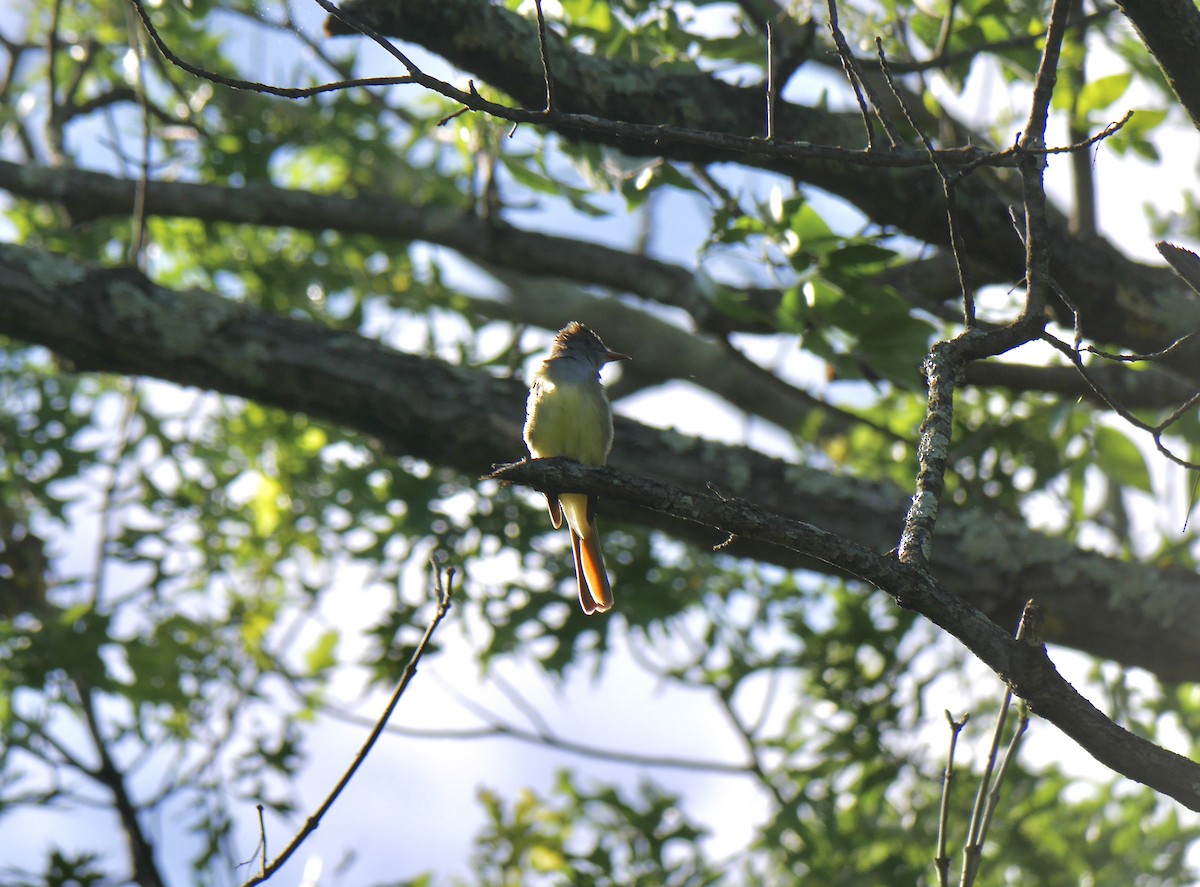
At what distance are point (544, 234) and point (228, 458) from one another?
6.77 feet

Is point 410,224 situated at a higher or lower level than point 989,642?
higher

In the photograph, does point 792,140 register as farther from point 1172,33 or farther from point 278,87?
point 278,87

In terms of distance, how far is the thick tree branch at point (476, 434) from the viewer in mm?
4332

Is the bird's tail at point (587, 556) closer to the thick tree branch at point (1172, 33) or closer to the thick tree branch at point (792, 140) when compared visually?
the thick tree branch at point (792, 140)

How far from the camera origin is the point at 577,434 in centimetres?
432

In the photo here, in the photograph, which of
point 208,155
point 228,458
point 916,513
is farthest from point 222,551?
point 916,513

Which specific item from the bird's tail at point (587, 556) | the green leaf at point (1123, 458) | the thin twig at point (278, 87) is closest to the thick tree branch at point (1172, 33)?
the green leaf at point (1123, 458)

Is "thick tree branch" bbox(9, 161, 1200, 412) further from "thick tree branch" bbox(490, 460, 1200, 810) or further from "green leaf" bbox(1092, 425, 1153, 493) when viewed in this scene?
"thick tree branch" bbox(490, 460, 1200, 810)

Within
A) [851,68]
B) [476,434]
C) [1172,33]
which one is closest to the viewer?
[851,68]

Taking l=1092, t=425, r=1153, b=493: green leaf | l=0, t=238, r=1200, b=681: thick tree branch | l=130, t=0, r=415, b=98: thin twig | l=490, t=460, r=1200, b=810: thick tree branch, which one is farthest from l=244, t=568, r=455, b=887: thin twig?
l=1092, t=425, r=1153, b=493: green leaf

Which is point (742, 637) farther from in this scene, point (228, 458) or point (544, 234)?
point (228, 458)

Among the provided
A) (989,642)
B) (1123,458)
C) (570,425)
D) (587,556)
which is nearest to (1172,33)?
(1123,458)

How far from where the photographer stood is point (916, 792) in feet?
18.5

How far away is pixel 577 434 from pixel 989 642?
91.0 inches
